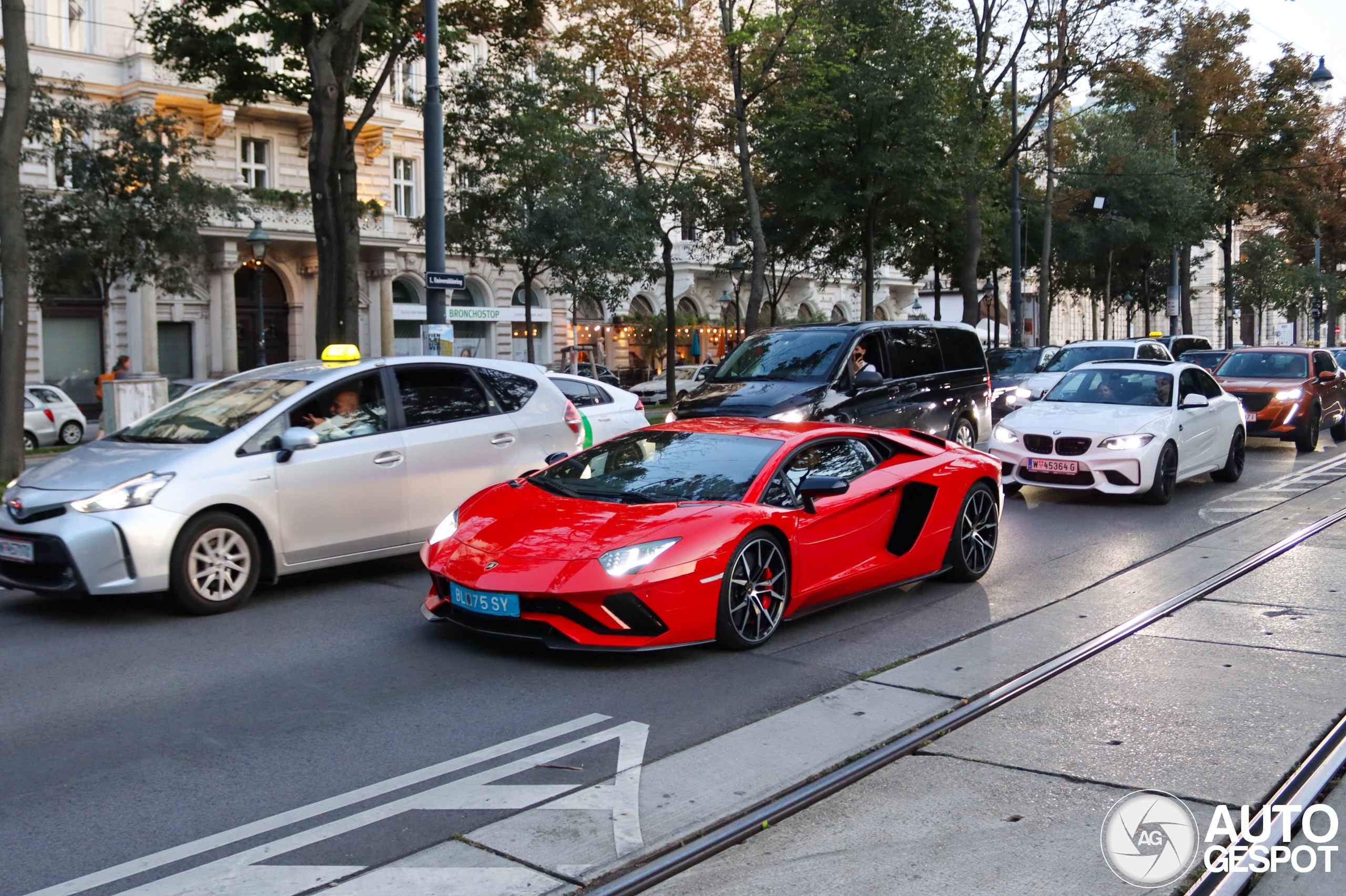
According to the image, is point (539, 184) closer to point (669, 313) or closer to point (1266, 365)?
point (669, 313)

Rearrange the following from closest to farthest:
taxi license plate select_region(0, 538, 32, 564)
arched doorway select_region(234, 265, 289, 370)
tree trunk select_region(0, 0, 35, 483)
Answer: taxi license plate select_region(0, 538, 32, 564), tree trunk select_region(0, 0, 35, 483), arched doorway select_region(234, 265, 289, 370)

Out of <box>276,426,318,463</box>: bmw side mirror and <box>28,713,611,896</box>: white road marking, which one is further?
<box>276,426,318,463</box>: bmw side mirror

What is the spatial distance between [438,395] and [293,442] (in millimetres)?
1537

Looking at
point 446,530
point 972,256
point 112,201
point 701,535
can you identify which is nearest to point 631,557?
point 701,535

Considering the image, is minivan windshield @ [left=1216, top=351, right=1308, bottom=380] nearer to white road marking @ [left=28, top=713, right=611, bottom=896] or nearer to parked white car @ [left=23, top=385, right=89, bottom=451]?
white road marking @ [left=28, top=713, right=611, bottom=896]

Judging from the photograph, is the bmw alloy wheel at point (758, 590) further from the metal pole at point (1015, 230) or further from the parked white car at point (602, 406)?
the metal pole at point (1015, 230)

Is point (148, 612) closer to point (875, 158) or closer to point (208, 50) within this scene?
point (208, 50)

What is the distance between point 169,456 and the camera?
7.66 metres

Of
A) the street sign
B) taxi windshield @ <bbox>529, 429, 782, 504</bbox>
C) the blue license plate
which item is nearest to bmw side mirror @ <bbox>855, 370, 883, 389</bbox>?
the street sign

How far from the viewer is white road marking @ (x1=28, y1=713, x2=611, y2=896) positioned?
381 cm

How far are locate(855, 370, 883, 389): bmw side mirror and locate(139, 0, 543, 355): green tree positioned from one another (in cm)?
732

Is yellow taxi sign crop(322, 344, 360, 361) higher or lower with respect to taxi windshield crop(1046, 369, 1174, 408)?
higher

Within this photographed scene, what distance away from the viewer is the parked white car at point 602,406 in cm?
1326

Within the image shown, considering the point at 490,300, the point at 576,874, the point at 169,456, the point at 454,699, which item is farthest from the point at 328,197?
the point at 490,300
